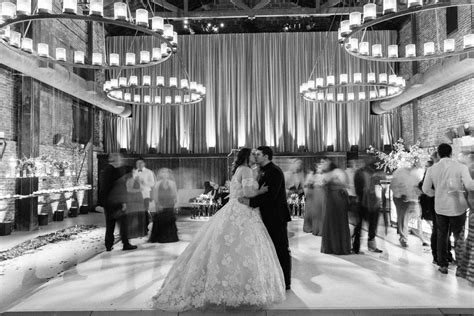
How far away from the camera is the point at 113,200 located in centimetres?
606

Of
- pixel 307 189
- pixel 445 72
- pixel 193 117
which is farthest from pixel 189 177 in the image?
pixel 445 72

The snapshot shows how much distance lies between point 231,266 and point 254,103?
1140 cm

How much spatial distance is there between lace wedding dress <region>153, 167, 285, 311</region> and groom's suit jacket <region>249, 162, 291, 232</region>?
0.55ft

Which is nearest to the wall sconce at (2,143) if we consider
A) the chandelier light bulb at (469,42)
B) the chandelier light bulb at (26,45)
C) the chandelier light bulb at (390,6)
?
the chandelier light bulb at (26,45)

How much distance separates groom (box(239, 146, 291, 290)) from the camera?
3781 mm

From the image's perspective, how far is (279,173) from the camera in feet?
12.5

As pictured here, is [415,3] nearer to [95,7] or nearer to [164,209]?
[95,7]

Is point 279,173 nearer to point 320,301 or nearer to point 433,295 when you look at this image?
point 320,301

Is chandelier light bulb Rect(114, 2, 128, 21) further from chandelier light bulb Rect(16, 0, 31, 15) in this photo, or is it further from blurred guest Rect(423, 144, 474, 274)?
blurred guest Rect(423, 144, 474, 274)

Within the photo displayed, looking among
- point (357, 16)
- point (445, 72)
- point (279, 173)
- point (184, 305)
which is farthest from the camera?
point (445, 72)

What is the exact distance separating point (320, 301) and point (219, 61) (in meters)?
11.9

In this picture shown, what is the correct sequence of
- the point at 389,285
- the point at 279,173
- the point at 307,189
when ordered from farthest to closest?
the point at 307,189 < the point at 389,285 < the point at 279,173

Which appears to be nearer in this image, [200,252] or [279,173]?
[200,252]

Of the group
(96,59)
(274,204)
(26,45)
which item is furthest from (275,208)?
(96,59)
